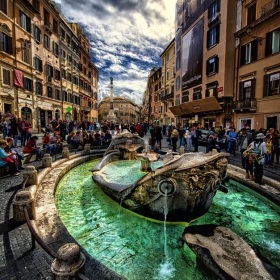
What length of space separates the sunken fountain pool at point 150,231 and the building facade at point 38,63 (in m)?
16.0

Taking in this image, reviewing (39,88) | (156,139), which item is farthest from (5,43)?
(156,139)

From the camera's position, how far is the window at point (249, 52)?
17219 millimetres

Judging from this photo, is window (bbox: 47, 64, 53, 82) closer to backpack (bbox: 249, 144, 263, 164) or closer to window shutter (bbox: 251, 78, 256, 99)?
window shutter (bbox: 251, 78, 256, 99)

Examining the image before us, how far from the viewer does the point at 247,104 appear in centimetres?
1752

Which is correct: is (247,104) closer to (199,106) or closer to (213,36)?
(199,106)

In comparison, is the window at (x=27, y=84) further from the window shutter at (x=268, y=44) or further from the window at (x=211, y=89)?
the window shutter at (x=268, y=44)

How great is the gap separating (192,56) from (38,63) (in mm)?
19990

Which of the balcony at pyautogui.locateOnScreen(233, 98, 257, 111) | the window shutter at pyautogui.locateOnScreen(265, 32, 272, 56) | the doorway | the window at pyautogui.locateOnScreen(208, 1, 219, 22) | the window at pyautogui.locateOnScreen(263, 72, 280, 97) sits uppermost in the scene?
the window at pyautogui.locateOnScreen(208, 1, 219, 22)

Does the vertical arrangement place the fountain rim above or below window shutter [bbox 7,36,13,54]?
below

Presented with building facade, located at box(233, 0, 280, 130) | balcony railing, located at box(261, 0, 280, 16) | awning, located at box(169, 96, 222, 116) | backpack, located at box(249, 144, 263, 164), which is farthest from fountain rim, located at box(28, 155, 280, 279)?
balcony railing, located at box(261, 0, 280, 16)

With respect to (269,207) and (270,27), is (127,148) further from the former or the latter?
(270,27)

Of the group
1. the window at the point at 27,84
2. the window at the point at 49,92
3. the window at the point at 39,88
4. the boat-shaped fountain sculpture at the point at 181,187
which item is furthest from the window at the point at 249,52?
the window at the point at 49,92

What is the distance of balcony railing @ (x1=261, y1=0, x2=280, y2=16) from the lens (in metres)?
15.4

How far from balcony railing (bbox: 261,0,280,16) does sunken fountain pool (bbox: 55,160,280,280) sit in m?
17.3
